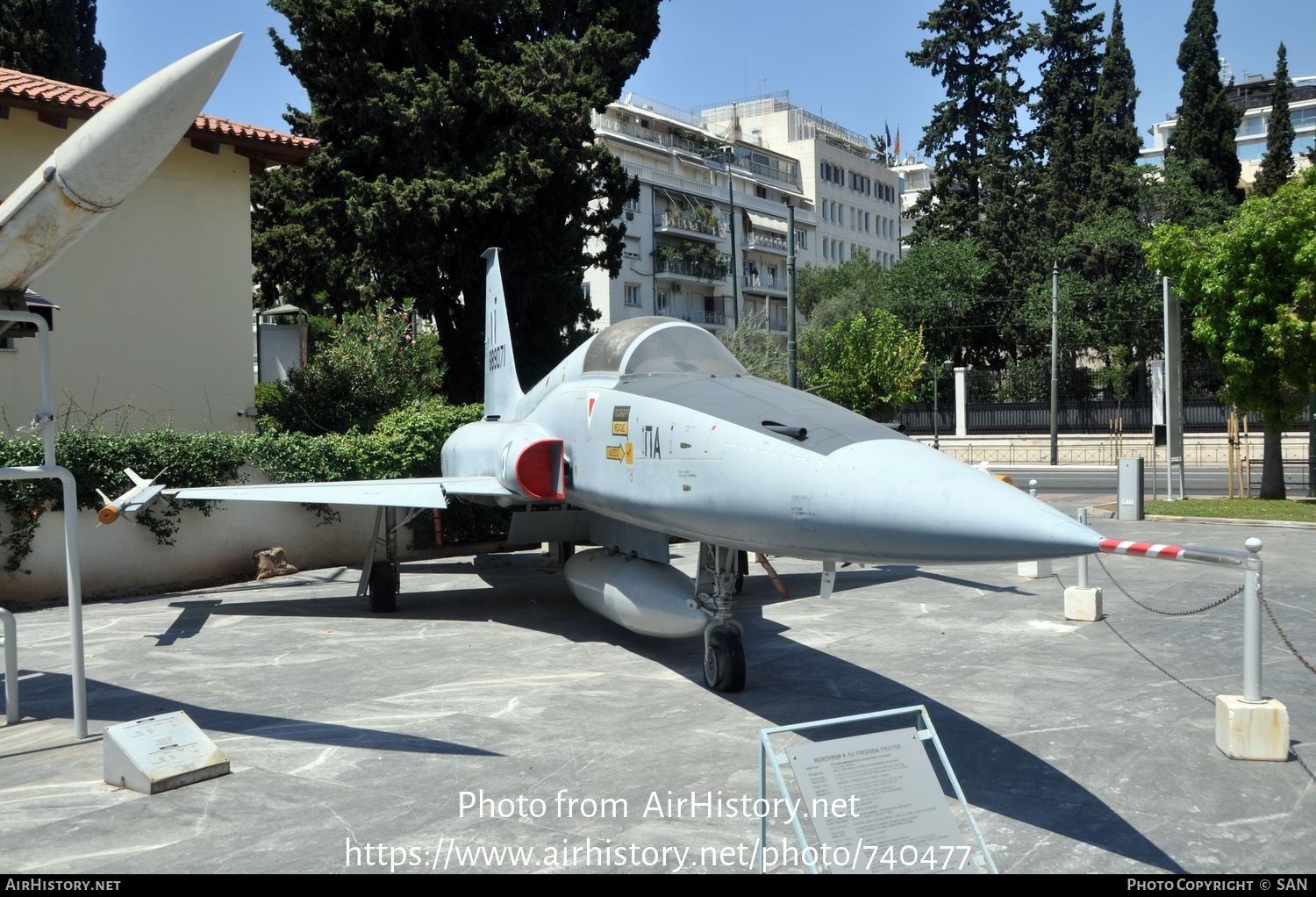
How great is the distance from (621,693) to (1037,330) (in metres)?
46.1

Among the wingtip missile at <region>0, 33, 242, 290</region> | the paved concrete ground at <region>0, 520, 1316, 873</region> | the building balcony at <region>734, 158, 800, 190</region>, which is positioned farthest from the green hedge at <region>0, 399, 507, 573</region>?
the building balcony at <region>734, 158, 800, 190</region>

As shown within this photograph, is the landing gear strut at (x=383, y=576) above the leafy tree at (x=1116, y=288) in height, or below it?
below

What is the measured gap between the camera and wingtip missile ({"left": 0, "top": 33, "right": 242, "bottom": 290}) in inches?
248

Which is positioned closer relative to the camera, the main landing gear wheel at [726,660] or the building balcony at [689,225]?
the main landing gear wheel at [726,660]

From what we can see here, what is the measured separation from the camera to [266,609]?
43.8ft

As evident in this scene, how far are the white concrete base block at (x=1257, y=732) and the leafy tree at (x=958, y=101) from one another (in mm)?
52973

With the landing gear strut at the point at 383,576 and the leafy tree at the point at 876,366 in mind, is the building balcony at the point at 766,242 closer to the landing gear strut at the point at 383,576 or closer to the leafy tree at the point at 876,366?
the leafy tree at the point at 876,366

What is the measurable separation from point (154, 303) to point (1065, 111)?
1876 inches

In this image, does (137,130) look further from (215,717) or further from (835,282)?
(835,282)

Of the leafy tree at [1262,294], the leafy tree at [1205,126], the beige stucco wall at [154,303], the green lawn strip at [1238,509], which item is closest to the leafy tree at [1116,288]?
the leafy tree at [1205,126]

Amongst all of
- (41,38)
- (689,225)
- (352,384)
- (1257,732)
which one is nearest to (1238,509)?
(1257,732)

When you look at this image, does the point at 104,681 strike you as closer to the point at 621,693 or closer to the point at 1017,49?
the point at 621,693

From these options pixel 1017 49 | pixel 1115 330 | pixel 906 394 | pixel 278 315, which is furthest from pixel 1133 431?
pixel 278 315

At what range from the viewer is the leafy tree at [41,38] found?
1116 inches
